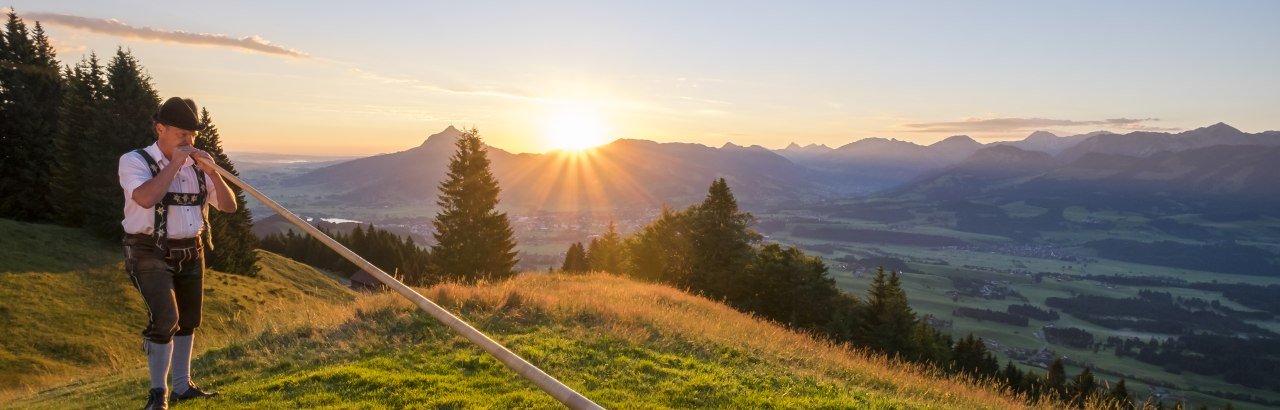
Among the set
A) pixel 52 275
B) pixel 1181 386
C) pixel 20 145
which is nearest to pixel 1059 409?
pixel 52 275

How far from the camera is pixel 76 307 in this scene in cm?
2434

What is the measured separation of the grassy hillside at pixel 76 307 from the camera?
18.5 m

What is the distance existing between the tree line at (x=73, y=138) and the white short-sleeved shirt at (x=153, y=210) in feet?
116

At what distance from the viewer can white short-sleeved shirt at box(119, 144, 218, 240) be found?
18.5 ft

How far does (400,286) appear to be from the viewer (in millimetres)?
6617

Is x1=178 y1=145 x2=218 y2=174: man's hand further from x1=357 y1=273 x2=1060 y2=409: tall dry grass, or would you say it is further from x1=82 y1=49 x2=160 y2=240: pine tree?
x1=82 y1=49 x2=160 y2=240: pine tree

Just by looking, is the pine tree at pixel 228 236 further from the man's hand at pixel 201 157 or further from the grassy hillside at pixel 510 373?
the man's hand at pixel 201 157

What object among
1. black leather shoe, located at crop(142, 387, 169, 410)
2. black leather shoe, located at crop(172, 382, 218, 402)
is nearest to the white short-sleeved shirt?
black leather shoe, located at crop(142, 387, 169, 410)

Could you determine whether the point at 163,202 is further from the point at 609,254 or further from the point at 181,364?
the point at 609,254

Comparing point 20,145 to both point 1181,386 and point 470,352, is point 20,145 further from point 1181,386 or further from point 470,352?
point 1181,386

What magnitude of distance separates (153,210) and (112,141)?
40437mm

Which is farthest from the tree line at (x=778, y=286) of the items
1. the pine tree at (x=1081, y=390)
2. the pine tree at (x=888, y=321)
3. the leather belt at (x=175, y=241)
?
the leather belt at (x=175, y=241)

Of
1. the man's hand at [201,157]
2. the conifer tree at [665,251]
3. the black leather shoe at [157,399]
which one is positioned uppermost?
the man's hand at [201,157]

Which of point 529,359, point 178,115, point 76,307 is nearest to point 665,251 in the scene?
point 76,307
